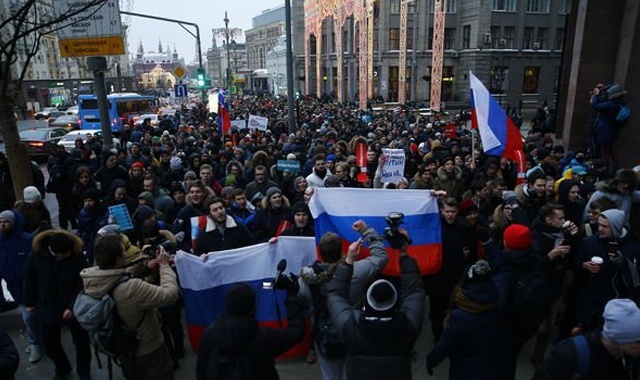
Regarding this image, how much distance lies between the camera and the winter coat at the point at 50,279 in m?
4.14

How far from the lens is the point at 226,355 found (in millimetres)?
2730

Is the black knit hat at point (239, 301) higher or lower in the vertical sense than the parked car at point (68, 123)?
higher

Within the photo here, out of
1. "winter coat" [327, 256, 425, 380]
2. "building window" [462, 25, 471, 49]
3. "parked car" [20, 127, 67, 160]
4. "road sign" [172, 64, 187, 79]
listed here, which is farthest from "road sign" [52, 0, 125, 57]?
"building window" [462, 25, 471, 49]

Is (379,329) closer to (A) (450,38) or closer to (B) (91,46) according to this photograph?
(B) (91,46)

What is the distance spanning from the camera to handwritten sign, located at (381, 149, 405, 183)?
26.2ft

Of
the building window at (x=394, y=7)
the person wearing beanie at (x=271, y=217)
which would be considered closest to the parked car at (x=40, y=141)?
the person wearing beanie at (x=271, y=217)

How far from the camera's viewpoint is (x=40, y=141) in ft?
62.0

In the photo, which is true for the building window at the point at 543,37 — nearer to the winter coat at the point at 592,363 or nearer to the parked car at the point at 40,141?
the parked car at the point at 40,141

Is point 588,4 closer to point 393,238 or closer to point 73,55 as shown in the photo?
point 393,238

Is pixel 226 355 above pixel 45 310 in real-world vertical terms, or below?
above

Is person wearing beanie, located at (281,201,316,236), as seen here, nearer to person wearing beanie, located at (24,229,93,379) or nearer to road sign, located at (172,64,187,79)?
person wearing beanie, located at (24,229,93,379)

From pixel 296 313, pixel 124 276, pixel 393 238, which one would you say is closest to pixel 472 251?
pixel 393 238

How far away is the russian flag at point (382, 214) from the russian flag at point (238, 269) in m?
0.36

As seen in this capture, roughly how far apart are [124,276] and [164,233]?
1.40 meters
